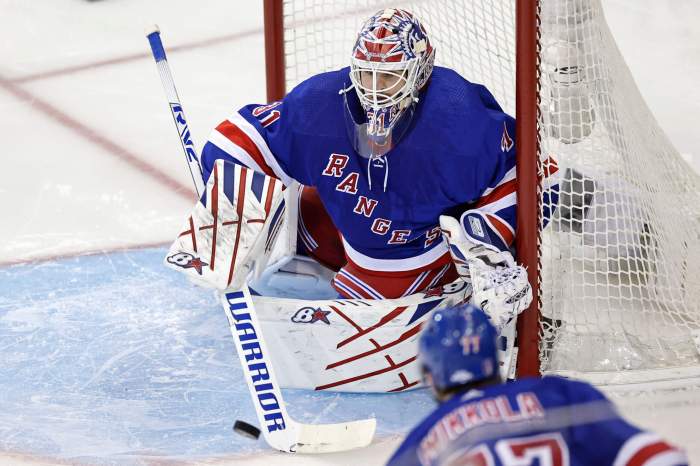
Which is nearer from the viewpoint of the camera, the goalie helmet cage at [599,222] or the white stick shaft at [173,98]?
the goalie helmet cage at [599,222]

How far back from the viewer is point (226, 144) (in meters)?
2.95

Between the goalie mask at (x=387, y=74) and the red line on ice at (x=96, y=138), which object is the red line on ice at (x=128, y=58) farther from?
the goalie mask at (x=387, y=74)

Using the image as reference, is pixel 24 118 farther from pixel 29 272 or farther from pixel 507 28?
pixel 507 28

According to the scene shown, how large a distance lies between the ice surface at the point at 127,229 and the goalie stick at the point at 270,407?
0.04m

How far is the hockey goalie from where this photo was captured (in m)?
2.72

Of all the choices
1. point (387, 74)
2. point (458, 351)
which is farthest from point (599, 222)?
point (458, 351)

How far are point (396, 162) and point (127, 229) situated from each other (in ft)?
4.21

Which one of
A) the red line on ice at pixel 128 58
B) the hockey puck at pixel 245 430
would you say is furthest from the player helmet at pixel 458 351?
the red line on ice at pixel 128 58

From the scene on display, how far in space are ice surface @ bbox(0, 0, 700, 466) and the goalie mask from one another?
2.00 feet

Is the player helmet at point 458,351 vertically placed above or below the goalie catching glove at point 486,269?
above

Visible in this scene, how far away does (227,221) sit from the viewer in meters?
2.76

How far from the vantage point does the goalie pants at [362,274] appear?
301 cm

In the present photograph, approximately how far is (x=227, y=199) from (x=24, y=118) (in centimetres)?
216

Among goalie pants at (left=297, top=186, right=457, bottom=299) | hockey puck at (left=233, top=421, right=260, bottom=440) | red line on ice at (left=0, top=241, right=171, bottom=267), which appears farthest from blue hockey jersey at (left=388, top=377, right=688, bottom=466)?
red line on ice at (left=0, top=241, right=171, bottom=267)
